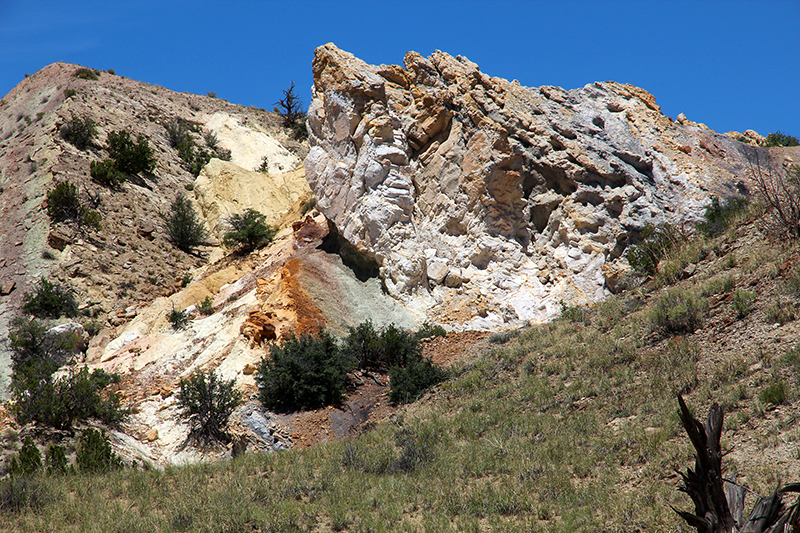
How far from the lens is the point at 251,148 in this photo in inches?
1492

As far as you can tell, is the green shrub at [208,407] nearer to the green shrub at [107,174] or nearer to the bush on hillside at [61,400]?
the bush on hillside at [61,400]

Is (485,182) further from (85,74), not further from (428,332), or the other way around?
(85,74)

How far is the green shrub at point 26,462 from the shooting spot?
927cm

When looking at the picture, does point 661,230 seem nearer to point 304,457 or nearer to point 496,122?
point 496,122

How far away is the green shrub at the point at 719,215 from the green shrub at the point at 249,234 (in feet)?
52.3

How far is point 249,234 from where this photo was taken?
23500 mm

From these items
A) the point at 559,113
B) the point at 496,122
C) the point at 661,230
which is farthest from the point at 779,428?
the point at 559,113

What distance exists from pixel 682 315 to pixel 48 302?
19.6 m

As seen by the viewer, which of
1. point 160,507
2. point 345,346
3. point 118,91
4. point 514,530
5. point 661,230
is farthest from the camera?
point 118,91

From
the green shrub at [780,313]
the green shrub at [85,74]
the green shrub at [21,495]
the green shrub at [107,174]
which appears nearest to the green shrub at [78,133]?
the green shrub at [107,174]

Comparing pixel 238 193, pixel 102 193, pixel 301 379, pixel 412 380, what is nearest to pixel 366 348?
pixel 412 380

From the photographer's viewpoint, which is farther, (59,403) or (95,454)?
(59,403)

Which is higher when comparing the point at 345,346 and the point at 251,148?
the point at 251,148

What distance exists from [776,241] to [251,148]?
32.5 metres
